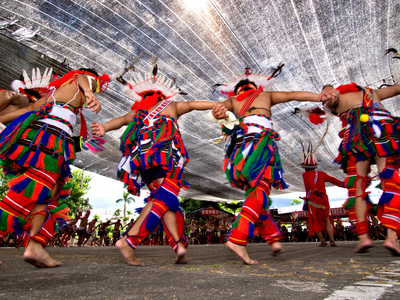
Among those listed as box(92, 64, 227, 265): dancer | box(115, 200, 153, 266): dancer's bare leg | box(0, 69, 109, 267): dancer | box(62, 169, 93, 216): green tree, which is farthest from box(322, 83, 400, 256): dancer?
box(62, 169, 93, 216): green tree

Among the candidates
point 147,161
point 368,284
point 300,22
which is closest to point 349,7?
point 300,22

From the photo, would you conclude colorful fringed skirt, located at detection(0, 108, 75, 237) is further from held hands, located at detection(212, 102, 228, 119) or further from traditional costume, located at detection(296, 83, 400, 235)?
traditional costume, located at detection(296, 83, 400, 235)

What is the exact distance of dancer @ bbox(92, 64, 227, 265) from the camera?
1848 mm

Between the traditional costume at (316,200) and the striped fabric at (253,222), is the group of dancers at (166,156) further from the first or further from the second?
the traditional costume at (316,200)

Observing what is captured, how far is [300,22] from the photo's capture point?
9.78 ft

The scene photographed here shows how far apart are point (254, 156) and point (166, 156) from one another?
0.70 meters

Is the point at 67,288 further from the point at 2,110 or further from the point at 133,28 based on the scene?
the point at 133,28

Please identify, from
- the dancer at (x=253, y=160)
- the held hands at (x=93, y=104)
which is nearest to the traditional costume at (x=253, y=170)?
the dancer at (x=253, y=160)

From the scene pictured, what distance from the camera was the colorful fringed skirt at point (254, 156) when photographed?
6.47 ft

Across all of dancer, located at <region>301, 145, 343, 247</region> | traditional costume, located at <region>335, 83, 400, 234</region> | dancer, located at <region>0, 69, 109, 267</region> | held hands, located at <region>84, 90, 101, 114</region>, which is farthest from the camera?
dancer, located at <region>301, 145, 343, 247</region>

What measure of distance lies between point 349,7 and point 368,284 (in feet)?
9.78

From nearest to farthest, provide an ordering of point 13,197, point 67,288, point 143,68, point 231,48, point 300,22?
1. point 67,288
2. point 13,197
3. point 300,22
4. point 231,48
5. point 143,68

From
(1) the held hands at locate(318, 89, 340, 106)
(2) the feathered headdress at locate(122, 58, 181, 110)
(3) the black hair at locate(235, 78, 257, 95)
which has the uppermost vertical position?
(3) the black hair at locate(235, 78, 257, 95)

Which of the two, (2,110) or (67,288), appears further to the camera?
(2,110)
